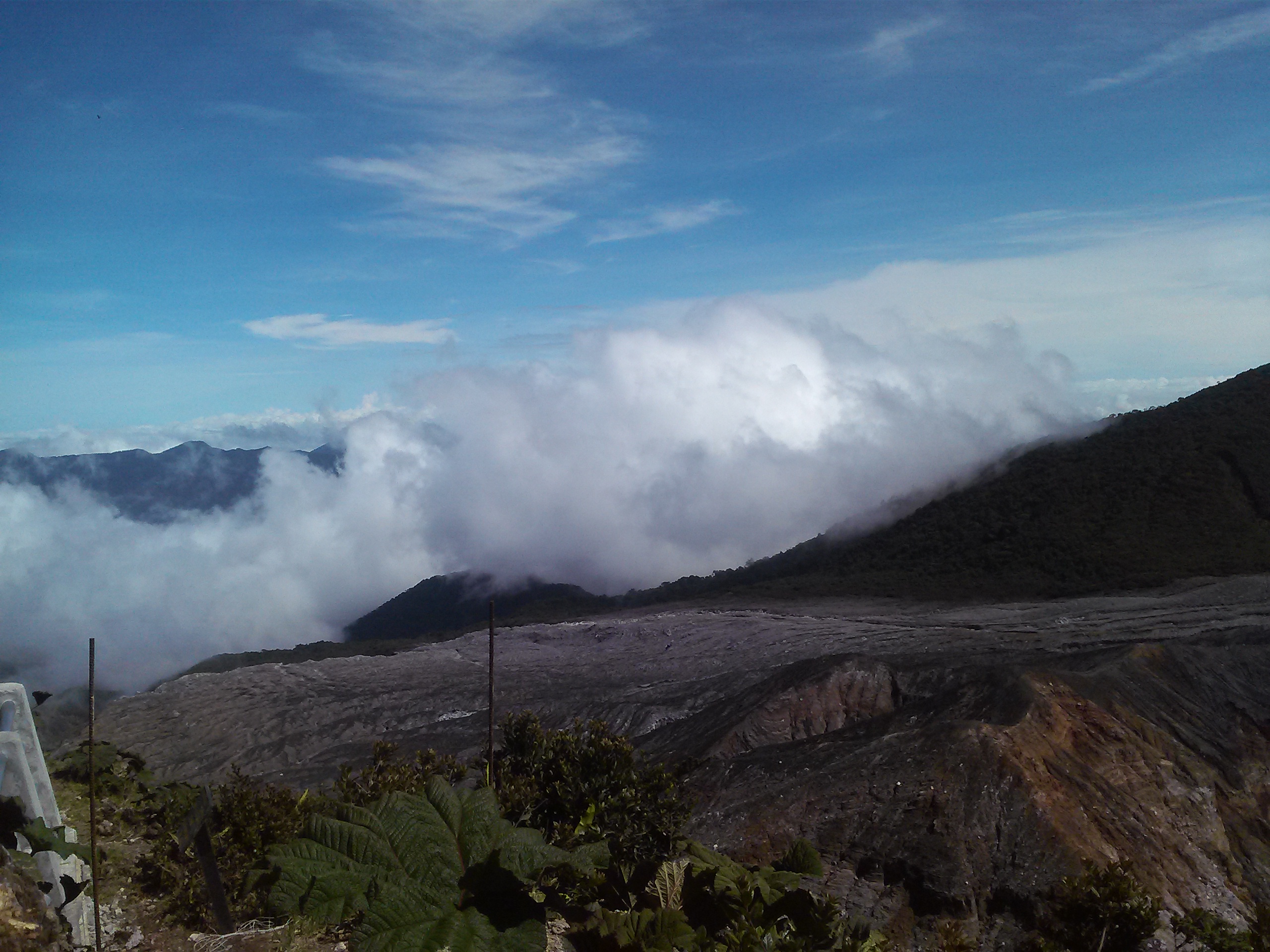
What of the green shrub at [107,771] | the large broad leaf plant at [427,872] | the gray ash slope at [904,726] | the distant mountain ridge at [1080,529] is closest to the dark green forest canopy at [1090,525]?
the distant mountain ridge at [1080,529]

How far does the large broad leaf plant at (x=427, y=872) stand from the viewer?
4.13 meters

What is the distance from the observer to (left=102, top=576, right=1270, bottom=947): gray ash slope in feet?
31.1

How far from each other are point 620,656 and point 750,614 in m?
7.97

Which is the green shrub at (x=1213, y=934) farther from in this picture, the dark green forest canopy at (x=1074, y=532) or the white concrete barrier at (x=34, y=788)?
the dark green forest canopy at (x=1074, y=532)

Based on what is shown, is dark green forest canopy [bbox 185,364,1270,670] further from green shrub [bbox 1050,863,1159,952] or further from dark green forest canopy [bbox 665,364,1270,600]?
green shrub [bbox 1050,863,1159,952]

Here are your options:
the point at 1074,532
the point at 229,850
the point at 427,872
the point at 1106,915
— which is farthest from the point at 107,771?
the point at 1074,532

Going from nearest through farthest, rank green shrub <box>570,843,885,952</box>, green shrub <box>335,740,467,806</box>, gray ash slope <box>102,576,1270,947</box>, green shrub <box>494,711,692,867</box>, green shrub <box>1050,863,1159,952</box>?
green shrub <box>570,843,885,952</box>, green shrub <box>1050,863,1159,952</box>, green shrub <box>494,711,692,867</box>, green shrub <box>335,740,467,806</box>, gray ash slope <box>102,576,1270,947</box>

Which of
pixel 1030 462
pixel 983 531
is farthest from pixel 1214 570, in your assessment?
pixel 1030 462

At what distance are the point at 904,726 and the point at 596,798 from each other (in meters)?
7.00

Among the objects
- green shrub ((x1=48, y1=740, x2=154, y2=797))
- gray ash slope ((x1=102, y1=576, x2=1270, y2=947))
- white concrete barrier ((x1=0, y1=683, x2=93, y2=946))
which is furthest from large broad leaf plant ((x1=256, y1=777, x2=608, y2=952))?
green shrub ((x1=48, y1=740, x2=154, y2=797))

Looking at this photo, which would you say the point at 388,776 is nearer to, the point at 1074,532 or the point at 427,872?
the point at 427,872

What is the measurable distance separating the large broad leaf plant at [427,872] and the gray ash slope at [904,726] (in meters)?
5.01

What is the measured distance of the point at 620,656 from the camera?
1094 inches

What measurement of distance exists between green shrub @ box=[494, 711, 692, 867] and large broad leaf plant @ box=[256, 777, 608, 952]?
172 centimetres
